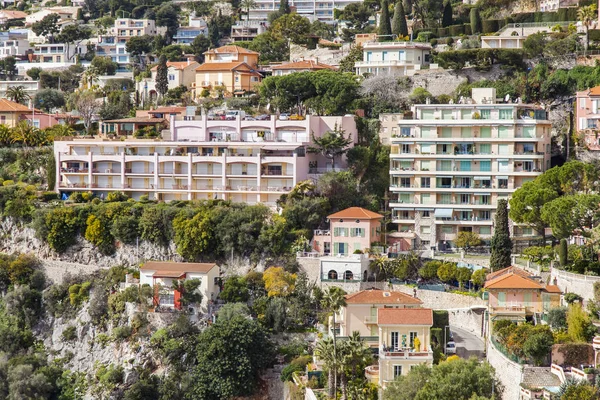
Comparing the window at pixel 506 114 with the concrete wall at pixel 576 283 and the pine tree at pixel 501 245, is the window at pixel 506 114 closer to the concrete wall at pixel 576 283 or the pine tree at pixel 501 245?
the pine tree at pixel 501 245

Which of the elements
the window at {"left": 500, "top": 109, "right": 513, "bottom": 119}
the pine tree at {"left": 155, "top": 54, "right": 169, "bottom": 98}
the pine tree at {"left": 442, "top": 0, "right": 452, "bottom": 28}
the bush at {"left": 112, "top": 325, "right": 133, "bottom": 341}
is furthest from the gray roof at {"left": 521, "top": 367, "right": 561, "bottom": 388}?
the pine tree at {"left": 155, "top": 54, "right": 169, "bottom": 98}

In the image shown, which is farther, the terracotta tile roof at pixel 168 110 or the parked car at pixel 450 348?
the terracotta tile roof at pixel 168 110

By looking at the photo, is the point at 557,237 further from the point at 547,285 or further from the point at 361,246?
the point at 361,246

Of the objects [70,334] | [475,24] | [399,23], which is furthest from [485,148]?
[399,23]

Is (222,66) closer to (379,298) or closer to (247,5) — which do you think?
(247,5)

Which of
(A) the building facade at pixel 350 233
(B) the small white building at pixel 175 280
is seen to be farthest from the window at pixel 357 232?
(B) the small white building at pixel 175 280

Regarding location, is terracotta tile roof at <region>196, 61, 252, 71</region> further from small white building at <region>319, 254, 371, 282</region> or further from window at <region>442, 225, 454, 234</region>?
small white building at <region>319, 254, 371, 282</region>
